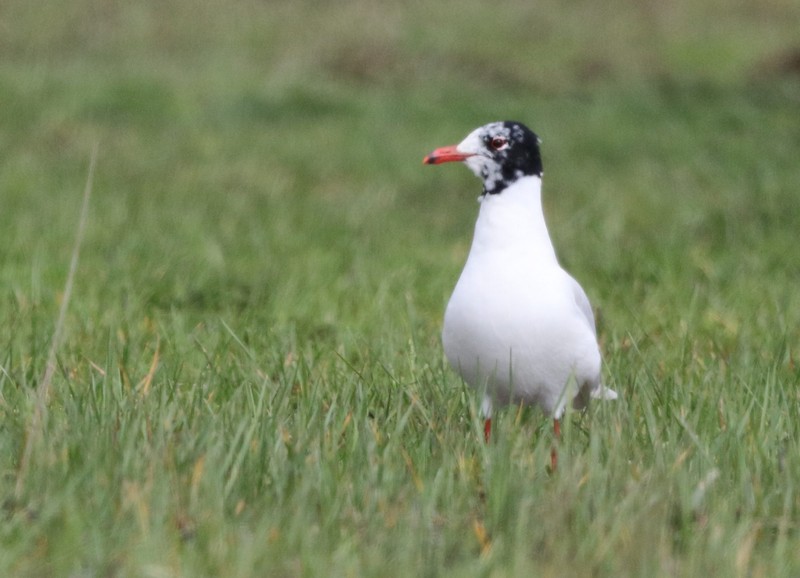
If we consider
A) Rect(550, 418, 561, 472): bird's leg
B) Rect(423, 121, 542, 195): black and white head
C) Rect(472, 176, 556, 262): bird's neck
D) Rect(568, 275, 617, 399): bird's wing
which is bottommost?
Rect(550, 418, 561, 472): bird's leg

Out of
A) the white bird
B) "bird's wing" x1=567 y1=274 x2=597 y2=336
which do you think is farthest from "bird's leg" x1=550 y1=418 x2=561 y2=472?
"bird's wing" x1=567 y1=274 x2=597 y2=336

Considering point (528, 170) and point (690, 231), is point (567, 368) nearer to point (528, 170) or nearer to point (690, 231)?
point (528, 170)

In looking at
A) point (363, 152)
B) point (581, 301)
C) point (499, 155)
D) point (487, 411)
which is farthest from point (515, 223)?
point (363, 152)

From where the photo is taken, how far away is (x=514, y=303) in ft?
11.0

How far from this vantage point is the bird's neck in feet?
11.4

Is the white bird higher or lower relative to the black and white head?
lower

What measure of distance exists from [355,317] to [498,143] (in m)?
1.89

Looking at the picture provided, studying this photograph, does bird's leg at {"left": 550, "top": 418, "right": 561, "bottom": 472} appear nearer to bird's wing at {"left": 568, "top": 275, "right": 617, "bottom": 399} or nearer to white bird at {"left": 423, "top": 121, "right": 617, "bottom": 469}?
white bird at {"left": 423, "top": 121, "right": 617, "bottom": 469}

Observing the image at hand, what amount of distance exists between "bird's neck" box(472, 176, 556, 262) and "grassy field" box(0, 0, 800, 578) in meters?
0.43

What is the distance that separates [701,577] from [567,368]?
101 cm

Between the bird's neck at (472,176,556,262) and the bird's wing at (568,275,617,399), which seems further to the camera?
the bird's wing at (568,275,617,399)

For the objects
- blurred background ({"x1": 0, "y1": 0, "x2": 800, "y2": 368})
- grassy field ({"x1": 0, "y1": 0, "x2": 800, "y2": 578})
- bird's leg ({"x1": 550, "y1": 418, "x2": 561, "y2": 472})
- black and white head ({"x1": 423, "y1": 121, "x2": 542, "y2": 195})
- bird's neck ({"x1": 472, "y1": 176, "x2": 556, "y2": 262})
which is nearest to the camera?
grassy field ({"x1": 0, "y1": 0, "x2": 800, "y2": 578})

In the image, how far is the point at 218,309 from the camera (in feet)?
18.4

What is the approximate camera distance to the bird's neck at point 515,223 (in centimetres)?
347
